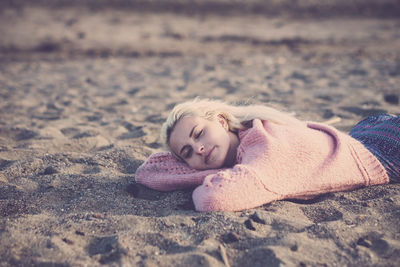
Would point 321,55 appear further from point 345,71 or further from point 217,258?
point 217,258

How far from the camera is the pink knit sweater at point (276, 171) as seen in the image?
2270 mm

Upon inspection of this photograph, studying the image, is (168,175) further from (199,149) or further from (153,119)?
(153,119)

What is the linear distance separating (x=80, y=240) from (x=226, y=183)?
90 cm

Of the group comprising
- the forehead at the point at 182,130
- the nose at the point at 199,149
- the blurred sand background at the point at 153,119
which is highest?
the forehead at the point at 182,130

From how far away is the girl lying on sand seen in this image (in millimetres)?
2297

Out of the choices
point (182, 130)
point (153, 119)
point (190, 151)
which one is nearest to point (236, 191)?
point (190, 151)

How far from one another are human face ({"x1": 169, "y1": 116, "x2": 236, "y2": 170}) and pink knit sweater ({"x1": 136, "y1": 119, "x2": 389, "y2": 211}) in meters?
0.09

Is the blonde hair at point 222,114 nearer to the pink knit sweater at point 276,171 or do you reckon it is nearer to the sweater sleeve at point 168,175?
the pink knit sweater at point 276,171

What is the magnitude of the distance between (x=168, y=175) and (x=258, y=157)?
691 mm

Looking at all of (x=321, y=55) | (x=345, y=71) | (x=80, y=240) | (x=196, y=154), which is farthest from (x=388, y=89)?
(x=80, y=240)

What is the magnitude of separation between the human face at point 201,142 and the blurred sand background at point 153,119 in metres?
0.26

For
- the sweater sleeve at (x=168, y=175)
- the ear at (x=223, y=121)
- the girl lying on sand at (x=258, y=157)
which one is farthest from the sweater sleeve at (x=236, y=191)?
the ear at (x=223, y=121)

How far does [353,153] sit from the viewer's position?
2.64 m

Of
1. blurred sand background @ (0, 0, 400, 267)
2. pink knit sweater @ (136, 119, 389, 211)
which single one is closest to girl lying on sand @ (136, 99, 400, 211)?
pink knit sweater @ (136, 119, 389, 211)
